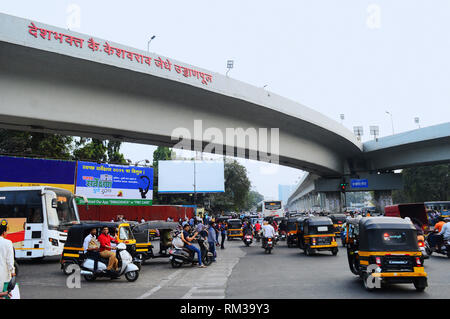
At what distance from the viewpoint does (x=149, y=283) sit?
402 inches

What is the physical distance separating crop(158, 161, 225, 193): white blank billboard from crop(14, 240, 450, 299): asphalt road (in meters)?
31.6

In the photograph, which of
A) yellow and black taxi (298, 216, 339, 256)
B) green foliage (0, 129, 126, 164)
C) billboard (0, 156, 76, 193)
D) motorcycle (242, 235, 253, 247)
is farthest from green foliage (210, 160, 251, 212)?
yellow and black taxi (298, 216, 339, 256)

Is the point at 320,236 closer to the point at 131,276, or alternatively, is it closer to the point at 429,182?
the point at 131,276

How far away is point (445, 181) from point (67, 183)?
59300 mm

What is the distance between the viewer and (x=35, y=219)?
51.8ft

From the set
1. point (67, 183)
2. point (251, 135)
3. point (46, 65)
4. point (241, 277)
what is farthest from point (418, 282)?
point (67, 183)

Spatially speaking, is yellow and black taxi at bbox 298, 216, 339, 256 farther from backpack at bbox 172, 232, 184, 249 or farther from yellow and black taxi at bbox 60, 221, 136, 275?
yellow and black taxi at bbox 60, 221, 136, 275

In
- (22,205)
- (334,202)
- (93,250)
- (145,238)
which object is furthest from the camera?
(334,202)

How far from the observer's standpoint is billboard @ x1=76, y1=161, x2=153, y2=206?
89.9 ft

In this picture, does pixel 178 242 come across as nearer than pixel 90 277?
No

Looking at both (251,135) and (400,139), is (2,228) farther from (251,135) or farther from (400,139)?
(400,139)

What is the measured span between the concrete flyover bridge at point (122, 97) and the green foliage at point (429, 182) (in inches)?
1706

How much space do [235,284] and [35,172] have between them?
18.7m

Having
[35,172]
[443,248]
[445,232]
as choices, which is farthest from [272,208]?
[445,232]
